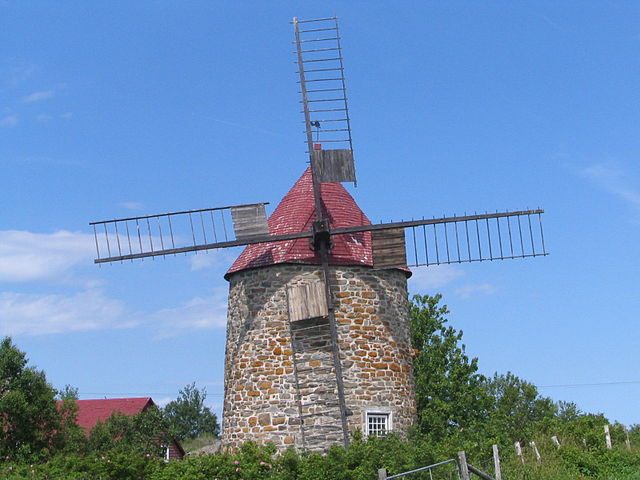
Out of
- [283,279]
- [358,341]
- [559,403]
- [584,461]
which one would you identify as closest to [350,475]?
[358,341]

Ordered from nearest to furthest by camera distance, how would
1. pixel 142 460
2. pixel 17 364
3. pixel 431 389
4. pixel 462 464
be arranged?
pixel 462 464 < pixel 142 460 < pixel 17 364 < pixel 431 389

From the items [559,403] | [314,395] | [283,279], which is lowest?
[559,403]

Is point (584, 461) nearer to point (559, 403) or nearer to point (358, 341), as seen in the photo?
point (358, 341)

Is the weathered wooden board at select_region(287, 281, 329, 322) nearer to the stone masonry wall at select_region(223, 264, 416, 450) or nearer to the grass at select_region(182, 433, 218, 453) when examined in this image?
the stone masonry wall at select_region(223, 264, 416, 450)

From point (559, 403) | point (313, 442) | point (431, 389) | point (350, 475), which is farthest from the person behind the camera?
point (559, 403)

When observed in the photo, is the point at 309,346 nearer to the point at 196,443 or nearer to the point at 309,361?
the point at 309,361

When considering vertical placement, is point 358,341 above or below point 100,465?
above

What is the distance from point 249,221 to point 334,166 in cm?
265

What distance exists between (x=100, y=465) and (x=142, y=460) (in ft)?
3.26

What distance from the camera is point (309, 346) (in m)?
21.4

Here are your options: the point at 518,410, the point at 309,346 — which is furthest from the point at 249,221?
the point at 518,410

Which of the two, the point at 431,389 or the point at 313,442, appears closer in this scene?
the point at 313,442

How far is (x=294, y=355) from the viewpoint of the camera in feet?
70.3

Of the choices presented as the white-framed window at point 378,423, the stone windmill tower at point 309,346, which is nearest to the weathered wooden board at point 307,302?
the stone windmill tower at point 309,346
